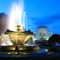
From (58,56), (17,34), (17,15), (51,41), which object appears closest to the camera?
(58,56)

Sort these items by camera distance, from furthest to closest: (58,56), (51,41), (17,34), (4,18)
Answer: (4,18) < (17,34) < (51,41) < (58,56)

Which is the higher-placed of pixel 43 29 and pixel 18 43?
pixel 43 29

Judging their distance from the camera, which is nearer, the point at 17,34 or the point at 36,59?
the point at 36,59

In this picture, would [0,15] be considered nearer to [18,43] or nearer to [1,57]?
[18,43]

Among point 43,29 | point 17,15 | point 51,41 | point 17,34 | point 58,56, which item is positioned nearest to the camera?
point 58,56

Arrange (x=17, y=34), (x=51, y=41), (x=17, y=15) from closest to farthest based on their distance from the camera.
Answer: (x=51, y=41) → (x=17, y=34) → (x=17, y=15)

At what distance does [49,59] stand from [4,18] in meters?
67.1

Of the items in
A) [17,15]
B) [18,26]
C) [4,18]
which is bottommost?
[18,26]

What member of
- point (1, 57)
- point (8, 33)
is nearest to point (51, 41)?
point (8, 33)

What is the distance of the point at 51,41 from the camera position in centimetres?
1042

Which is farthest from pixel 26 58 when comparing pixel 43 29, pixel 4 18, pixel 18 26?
pixel 43 29

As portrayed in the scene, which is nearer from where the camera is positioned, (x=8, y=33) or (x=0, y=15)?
(x=8, y=33)

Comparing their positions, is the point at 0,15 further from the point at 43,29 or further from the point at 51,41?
the point at 51,41

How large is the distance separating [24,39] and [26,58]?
553cm
